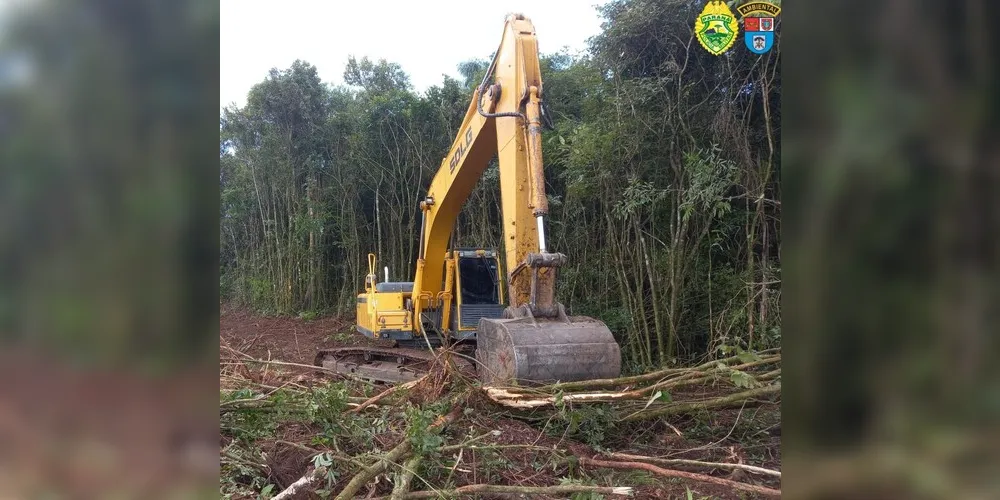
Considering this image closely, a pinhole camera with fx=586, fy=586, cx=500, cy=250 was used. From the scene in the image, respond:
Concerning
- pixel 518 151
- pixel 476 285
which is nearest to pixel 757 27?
pixel 518 151

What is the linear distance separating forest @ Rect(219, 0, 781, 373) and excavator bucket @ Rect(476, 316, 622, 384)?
118 centimetres

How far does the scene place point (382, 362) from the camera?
931cm

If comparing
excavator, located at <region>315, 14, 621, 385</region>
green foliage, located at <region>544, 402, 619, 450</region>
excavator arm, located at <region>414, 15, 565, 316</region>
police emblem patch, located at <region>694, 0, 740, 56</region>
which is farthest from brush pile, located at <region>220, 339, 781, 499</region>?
police emblem patch, located at <region>694, 0, 740, 56</region>

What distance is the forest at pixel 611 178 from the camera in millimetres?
7746

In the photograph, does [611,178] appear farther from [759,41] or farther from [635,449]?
[635,449]

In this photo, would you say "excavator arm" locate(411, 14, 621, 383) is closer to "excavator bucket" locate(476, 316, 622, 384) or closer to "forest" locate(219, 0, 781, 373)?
"excavator bucket" locate(476, 316, 622, 384)

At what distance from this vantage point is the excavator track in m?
8.39

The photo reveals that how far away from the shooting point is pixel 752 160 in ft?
25.7

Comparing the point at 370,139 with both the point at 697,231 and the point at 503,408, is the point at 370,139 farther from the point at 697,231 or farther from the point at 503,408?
the point at 503,408

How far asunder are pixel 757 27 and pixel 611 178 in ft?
11.5

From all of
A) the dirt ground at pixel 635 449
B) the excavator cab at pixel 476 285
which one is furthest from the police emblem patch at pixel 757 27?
the excavator cab at pixel 476 285
